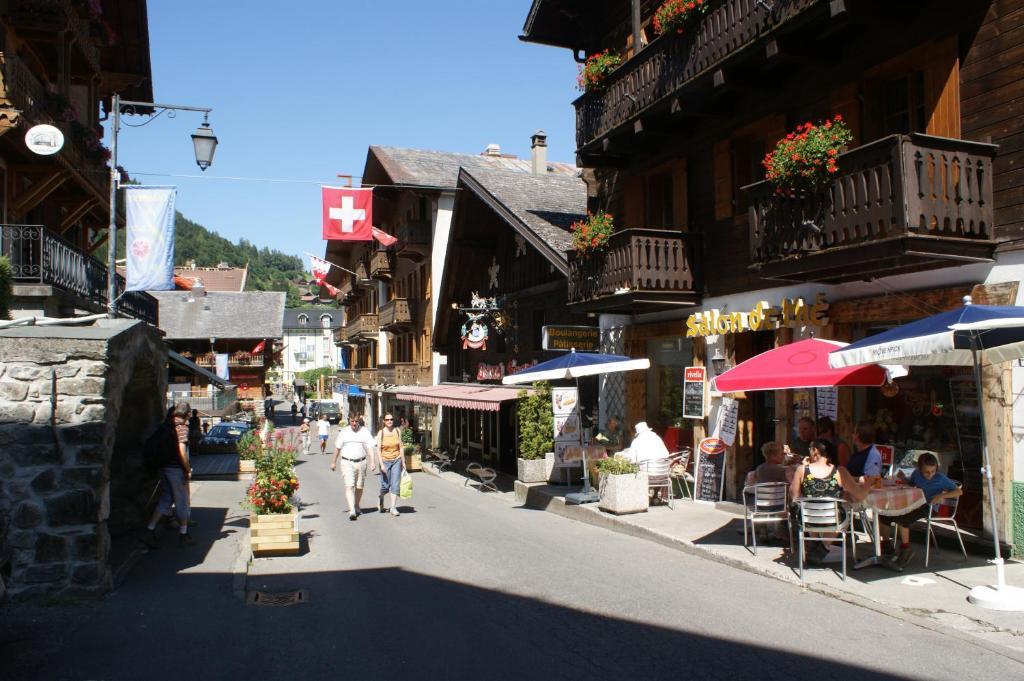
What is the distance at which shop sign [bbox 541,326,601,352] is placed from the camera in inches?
741

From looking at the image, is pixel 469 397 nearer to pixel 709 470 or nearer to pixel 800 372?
pixel 709 470

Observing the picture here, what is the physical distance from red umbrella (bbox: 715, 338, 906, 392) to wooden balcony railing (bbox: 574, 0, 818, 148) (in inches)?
189

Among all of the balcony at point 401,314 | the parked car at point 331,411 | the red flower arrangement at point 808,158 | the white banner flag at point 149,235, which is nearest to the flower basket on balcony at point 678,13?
the red flower arrangement at point 808,158

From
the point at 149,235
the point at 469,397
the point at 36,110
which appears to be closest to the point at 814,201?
the point at 149,235

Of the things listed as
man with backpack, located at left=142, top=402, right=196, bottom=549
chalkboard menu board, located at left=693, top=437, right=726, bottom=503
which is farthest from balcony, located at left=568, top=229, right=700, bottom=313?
man with backpack, located at left=142, top=402, right=196, bottom=549

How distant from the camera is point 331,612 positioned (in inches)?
322

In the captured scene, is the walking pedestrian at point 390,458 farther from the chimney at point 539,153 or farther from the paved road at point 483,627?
the chimney at point 539,153

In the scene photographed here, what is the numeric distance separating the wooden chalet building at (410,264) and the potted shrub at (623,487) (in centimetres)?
1639

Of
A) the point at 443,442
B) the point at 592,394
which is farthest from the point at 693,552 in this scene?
the point at 443,442

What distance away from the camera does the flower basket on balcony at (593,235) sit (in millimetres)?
16438

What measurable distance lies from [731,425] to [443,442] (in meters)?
21.4

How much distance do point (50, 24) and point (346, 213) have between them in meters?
8.58

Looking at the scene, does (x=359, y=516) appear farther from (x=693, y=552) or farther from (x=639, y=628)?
(x=639, y=628)

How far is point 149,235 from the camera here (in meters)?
15.0
